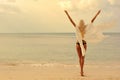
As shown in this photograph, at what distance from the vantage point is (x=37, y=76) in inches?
488

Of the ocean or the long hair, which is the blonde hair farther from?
the ocean

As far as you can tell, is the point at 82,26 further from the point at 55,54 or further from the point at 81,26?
the point at 55,54

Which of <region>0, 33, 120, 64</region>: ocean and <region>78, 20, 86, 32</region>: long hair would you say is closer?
<region>78, 20, 86, 32</region>: long hair

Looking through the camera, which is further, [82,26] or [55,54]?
[55,54]

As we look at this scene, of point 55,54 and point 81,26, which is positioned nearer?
point 81,26

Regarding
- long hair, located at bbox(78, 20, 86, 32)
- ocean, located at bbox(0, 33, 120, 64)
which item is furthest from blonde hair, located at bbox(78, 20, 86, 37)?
ocean, located at bbox(0, 33, 120, 64)

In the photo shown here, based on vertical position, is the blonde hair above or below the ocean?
below

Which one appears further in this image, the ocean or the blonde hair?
the ocean

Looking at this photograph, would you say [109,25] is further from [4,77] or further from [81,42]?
[4,77]

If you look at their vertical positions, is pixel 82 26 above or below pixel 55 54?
below

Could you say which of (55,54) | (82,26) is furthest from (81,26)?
(55,54)

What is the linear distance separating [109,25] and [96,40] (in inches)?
27.2

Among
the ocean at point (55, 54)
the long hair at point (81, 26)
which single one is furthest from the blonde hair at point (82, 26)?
the ocean at point (55, 54)

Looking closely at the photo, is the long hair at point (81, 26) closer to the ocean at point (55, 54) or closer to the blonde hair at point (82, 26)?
the blonde hair at point (82, 26)
